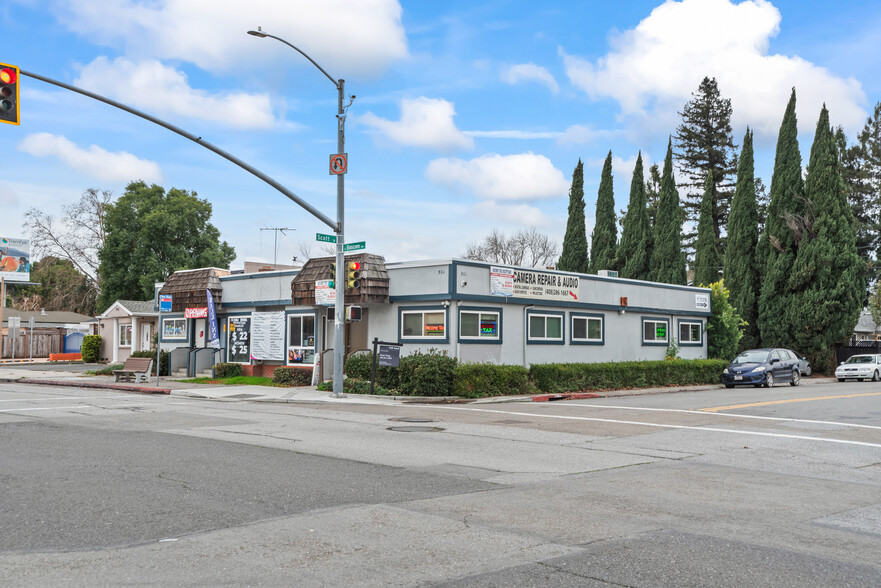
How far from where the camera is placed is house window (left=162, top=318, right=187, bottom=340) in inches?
1357

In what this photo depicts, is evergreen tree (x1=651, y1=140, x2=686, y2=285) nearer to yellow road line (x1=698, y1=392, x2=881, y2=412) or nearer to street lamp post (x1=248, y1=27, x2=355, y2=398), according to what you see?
yellow road line (x1=698, y1=392, x2=881, y2=412)

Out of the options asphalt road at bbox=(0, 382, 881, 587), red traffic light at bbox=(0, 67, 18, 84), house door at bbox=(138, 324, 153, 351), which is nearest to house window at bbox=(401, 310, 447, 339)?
asphalt road at bbox=(0, 382, 881, 587)

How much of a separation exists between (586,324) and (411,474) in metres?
20.7

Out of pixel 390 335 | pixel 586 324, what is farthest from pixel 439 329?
pixel 586 324

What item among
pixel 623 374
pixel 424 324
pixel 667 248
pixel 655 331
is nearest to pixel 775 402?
pixel 623 374

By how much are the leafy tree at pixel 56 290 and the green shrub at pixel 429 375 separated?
58932mm

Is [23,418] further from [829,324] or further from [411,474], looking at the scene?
[829,324]

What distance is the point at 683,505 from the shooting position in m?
7.87

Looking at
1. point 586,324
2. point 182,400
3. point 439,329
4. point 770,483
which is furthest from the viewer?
point 586,324

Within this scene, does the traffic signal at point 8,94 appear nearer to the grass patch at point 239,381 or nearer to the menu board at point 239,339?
the grass patch at point 239,381

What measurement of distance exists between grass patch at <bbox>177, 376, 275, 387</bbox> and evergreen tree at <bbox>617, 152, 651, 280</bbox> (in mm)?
28495

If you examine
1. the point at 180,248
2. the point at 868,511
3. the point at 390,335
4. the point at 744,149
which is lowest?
the point at 868,511

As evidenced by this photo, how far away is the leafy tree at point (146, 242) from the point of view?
182 ft

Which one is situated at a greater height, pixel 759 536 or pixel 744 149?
pixel 744 149
